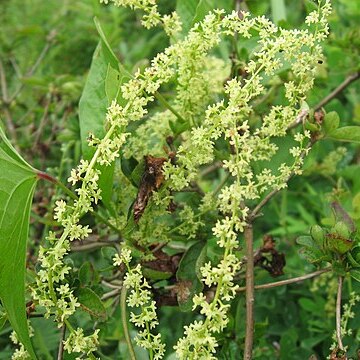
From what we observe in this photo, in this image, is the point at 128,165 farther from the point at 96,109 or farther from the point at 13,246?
the point at 13,246

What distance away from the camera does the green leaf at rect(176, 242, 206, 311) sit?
0.76 metres

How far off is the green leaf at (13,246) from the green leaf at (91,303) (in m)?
0.06

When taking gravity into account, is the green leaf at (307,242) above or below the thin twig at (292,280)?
above

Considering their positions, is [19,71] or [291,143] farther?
[19,71]

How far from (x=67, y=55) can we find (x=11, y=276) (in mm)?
1135

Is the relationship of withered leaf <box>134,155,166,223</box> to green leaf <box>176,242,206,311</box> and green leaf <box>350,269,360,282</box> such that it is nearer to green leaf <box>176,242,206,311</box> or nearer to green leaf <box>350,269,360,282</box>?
green leaf <box>176,242,206,311</box>

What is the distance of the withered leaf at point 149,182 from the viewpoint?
741mm

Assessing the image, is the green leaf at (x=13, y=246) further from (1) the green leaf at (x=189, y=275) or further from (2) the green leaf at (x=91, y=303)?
(1) the green leaf at (x=189, y=275)

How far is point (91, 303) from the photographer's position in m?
0.73

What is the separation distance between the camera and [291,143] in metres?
0.90

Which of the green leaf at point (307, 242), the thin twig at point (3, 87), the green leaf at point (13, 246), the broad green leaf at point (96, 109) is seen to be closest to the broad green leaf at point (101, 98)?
the broad green leaf at point (96, 109)

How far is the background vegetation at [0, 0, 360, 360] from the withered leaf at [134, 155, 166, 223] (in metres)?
0.09

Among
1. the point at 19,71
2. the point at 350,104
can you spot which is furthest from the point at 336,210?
the point at 19,71

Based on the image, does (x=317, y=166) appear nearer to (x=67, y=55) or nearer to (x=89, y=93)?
(x=89, y=93)
